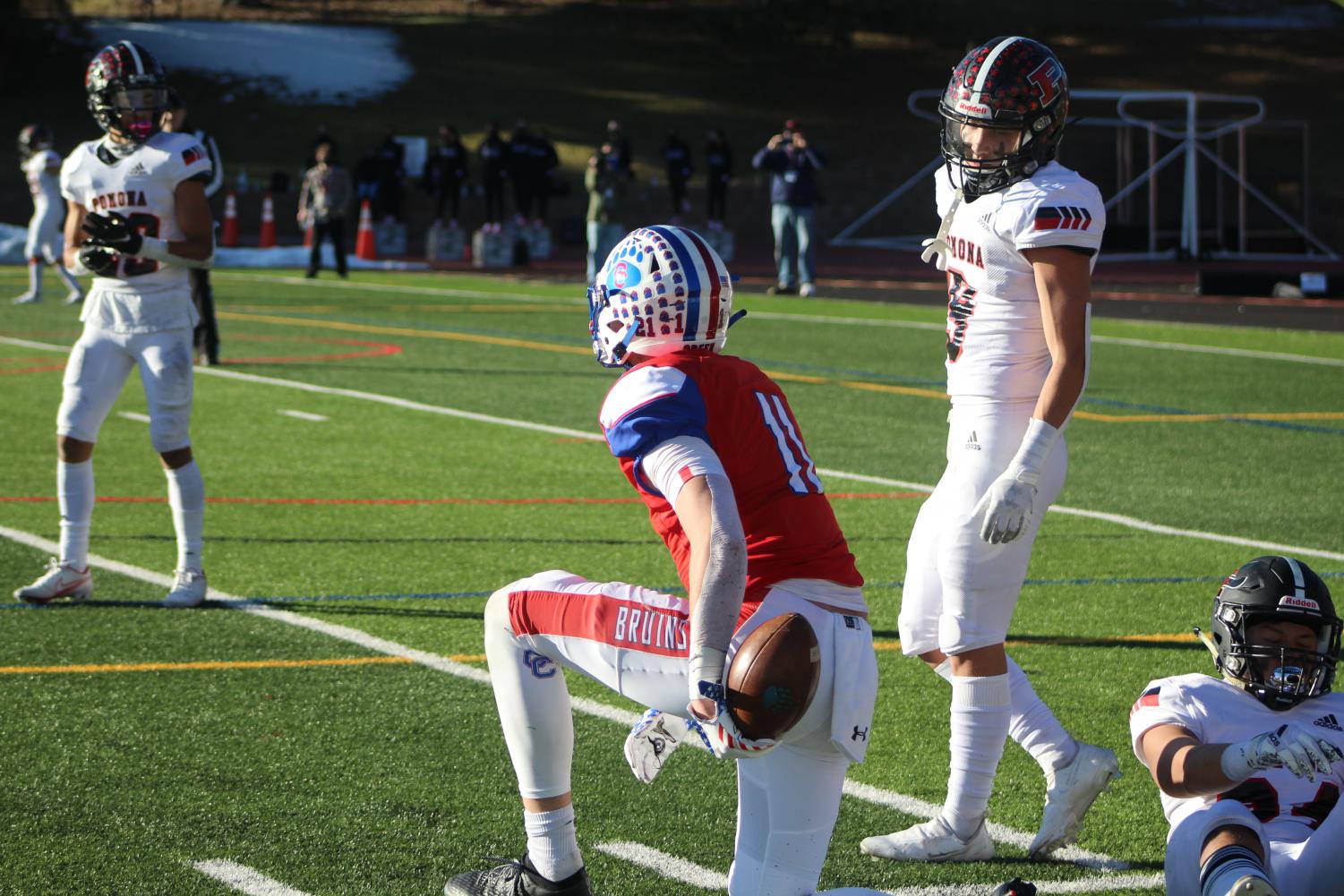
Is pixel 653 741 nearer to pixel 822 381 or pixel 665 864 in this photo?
pixel 665 864

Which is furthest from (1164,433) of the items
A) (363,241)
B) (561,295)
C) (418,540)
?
(363,241)

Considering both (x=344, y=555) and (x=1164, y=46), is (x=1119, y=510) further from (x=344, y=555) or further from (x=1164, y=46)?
(x=1164, y=46)

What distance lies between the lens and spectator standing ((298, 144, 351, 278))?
25500 millimetres

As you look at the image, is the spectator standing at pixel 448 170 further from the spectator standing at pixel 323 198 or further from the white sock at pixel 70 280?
the white sock at pixel 70 280

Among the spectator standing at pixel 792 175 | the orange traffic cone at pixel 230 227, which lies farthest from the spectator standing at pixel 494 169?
the spectator standing at pixel 792 175

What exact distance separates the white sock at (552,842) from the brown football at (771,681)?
79cm

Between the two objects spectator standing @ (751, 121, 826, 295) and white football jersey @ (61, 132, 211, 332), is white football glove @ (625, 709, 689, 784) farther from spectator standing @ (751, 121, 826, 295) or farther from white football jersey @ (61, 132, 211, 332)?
spectator standing @ (751, 121, 826, 295)

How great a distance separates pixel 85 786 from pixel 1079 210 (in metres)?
3.09

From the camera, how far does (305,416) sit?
43.7 feet

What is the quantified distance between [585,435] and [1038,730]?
25.4 feet

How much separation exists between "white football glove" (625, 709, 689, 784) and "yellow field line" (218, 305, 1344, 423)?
9.16m

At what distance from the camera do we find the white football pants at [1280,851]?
12.9 ft

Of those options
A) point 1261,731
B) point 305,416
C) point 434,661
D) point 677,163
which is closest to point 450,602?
point 434,661

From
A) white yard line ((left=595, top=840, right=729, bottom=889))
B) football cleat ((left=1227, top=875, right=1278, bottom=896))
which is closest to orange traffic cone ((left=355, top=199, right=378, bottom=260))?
white yard line ((left=595, top=840, right=729, bottom=889))
